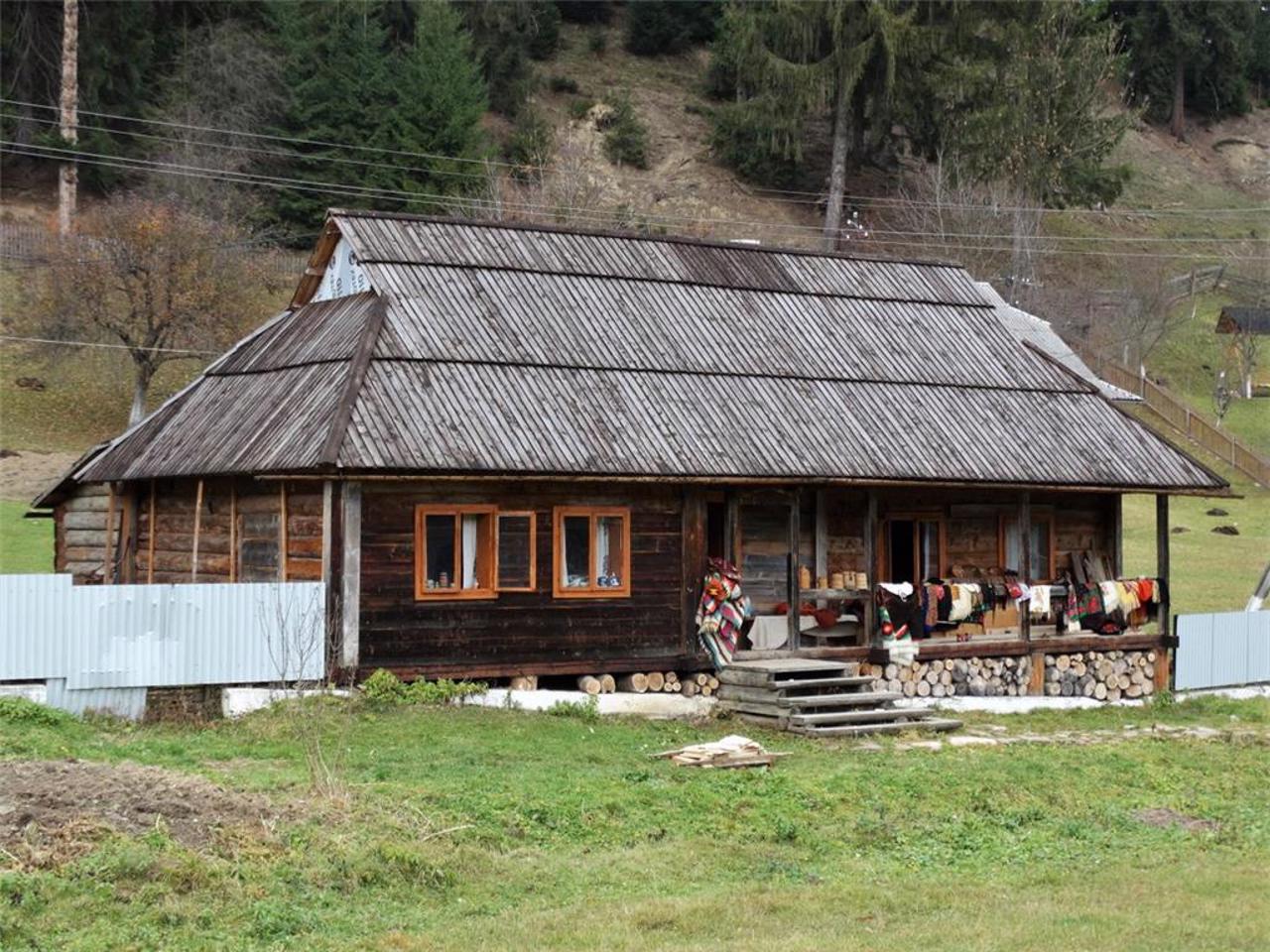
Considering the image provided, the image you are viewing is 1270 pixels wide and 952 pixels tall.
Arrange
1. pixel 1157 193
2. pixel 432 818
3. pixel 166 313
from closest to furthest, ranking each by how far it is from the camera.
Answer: pixel 432 818 → pixel 166 313 → pixel 1157 193

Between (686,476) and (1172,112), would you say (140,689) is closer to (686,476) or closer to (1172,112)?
(686,476)

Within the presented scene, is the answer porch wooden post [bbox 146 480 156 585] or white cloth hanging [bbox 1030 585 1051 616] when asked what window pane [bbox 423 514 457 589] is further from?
white cloth hanging [bbox 1030 585 1051 616]

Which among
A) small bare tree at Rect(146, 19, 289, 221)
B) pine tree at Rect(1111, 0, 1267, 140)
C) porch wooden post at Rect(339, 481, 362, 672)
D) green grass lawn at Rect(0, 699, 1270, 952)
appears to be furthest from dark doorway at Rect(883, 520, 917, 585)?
pine tree at Rect(1111, 0, 1267, 140)

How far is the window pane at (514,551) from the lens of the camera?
22188 millimetres

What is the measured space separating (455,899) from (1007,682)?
15.6m

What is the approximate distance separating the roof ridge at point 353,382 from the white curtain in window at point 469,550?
209 cm

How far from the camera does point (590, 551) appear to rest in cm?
2300

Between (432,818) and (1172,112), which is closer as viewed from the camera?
(432,818)

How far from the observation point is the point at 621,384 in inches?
947

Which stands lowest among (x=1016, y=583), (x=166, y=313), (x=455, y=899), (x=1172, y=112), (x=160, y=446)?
(x=455, y=899)

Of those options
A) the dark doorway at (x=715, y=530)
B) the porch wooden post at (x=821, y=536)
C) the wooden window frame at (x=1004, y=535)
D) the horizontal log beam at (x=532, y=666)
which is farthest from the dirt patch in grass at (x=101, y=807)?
the wooden window frame at (x=1004, y=535)

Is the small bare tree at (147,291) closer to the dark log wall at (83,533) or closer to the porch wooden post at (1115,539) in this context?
the dark log wall at (83,533)

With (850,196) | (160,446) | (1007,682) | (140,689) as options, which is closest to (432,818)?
(140,689)

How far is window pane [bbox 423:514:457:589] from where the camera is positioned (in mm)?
21781
